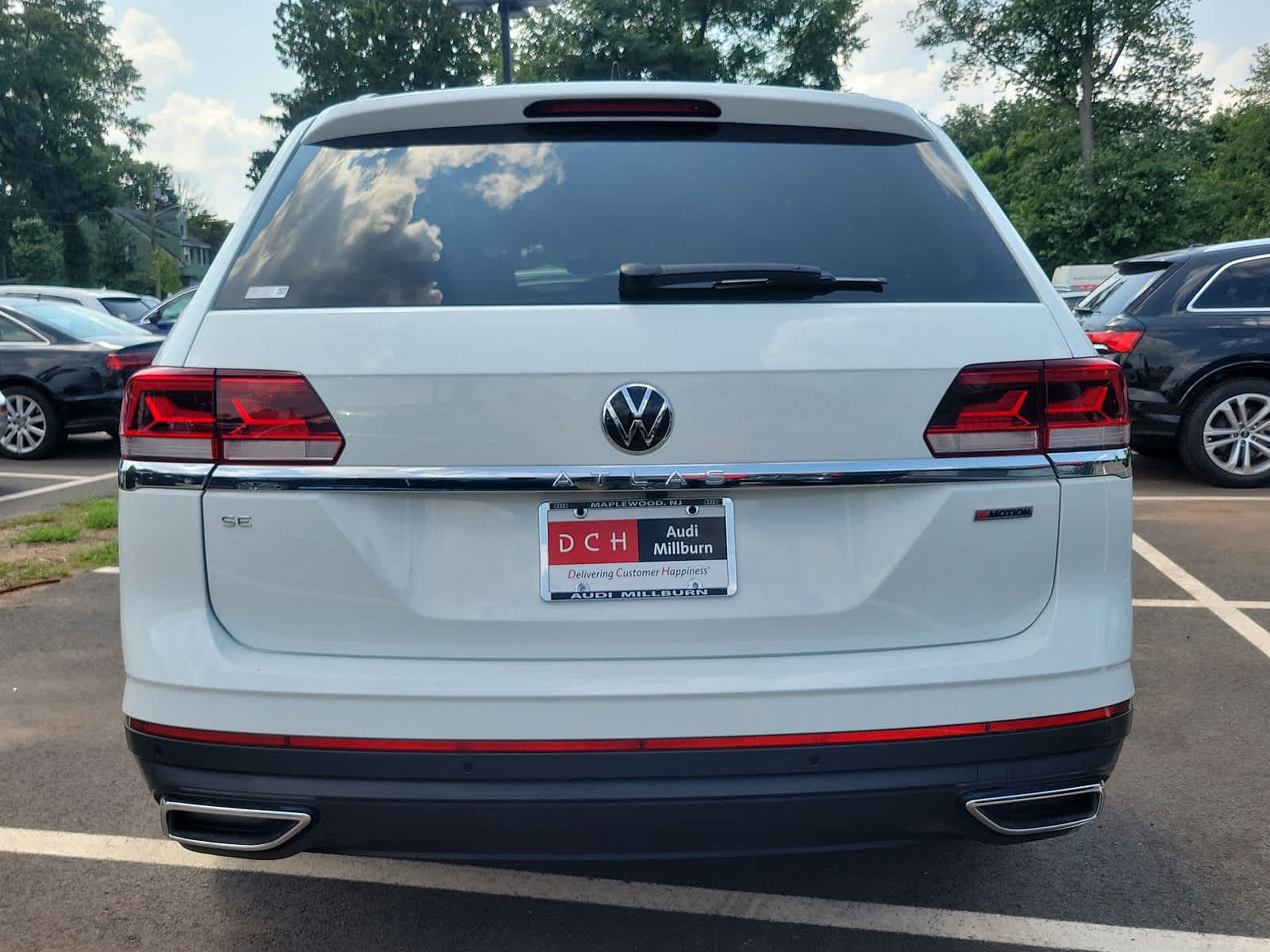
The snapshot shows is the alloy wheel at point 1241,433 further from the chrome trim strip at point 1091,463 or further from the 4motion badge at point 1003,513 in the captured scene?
the 4motion badge at point 1003,513

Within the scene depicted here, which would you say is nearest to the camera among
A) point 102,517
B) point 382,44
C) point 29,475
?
point 102,517

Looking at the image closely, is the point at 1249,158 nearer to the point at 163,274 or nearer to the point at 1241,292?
the point at 1241,292

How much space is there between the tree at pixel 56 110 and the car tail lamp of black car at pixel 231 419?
66229mm

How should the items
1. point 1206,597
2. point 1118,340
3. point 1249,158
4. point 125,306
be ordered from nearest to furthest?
point 1206,597, point 1118,340, point 125,306, point 1249,158

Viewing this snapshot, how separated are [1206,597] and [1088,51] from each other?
131ft

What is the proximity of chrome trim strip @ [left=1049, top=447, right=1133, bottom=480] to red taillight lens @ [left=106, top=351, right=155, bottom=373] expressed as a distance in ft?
33.8

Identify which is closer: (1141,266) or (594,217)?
(594,217)

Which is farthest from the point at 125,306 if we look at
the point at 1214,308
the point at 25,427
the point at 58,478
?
the point at 1214,308

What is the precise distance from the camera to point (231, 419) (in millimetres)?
2303

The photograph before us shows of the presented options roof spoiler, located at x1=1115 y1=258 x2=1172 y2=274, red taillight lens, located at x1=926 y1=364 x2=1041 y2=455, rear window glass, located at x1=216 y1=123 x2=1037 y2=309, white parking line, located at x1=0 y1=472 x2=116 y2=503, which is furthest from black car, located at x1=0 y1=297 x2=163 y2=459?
red taillight lens, located at x1=926 y1=364 x2=1041 y2=455

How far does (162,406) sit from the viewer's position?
7.68ft

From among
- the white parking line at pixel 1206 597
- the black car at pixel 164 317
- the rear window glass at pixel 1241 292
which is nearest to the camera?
the white parking line at pixel 1206 597

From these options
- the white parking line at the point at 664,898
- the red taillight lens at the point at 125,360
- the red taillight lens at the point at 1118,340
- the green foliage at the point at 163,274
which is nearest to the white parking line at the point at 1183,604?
the white parking line at the point at 664,898

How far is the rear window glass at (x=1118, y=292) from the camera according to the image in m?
9.23
